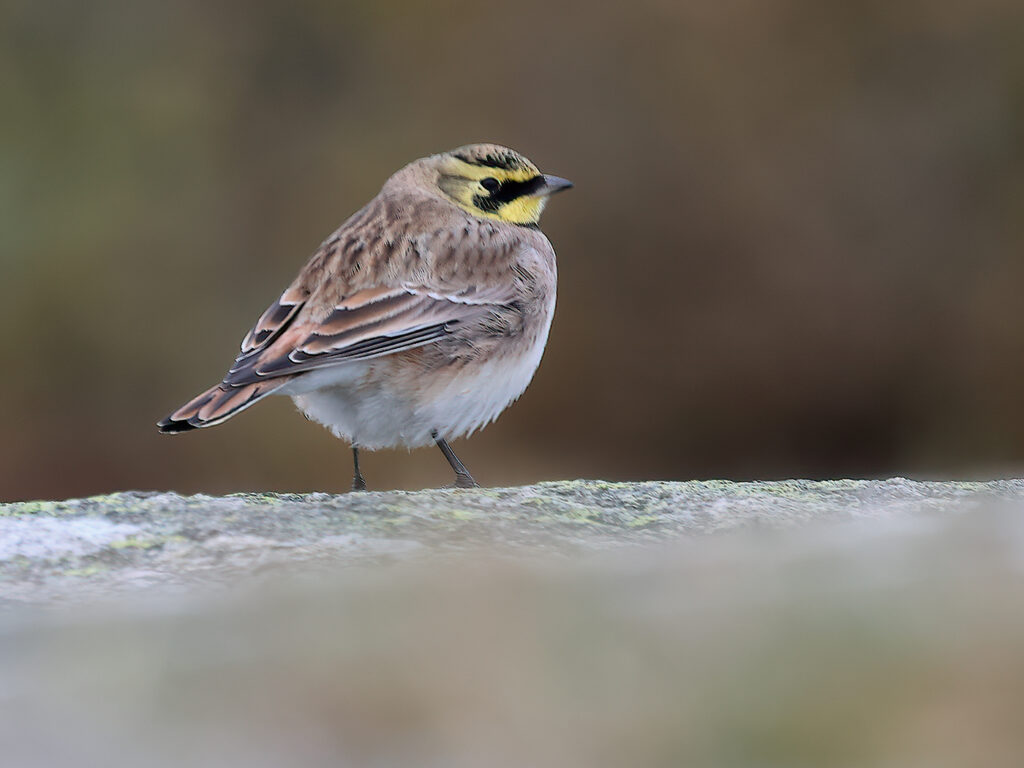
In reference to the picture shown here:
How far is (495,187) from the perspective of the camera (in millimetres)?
6492

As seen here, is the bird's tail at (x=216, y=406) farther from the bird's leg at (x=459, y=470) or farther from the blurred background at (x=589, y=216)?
the blurred background at (x=589, y=216)

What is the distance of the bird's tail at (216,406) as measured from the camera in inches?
180

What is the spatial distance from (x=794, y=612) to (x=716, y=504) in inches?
83.9

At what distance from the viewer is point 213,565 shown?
10.8 feet

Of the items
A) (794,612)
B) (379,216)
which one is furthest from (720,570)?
(379,216)

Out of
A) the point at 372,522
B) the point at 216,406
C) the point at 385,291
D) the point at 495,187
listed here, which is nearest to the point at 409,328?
the point at 385,291

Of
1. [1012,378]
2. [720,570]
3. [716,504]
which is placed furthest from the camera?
[1012,378]

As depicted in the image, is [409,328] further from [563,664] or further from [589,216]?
[589,216]

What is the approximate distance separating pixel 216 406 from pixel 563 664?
2854 mm

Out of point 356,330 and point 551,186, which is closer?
point 356,330

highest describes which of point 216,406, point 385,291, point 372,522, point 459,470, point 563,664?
point 385,291

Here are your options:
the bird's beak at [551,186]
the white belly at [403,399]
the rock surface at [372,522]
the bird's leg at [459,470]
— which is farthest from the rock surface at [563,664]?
the bird's beak at [551,186]

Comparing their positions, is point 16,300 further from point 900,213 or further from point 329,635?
point 329,635

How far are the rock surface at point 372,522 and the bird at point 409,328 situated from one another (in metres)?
0.77
